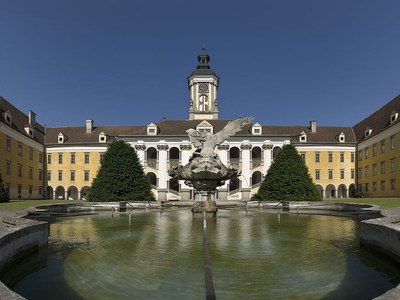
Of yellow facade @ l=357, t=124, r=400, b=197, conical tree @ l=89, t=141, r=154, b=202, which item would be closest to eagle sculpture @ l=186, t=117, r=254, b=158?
conical tree @ l=89, t=141, r=154, b=202

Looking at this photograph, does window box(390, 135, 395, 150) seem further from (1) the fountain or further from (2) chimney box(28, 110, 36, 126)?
(2) chimney box(28, 110, 36, 126)

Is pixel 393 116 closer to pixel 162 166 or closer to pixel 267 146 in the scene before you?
pixel 267 146

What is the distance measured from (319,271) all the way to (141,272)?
12.0 feet

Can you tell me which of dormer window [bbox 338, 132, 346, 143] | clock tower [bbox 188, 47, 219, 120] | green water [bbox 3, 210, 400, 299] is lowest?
green water [bbox 3, 210, 400, 299]

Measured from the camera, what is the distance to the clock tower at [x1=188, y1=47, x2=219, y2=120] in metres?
77.1

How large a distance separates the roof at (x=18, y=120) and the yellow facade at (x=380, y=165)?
6045 cm

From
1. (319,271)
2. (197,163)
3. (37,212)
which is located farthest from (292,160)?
(319,271)

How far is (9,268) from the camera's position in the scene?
6.41 metres

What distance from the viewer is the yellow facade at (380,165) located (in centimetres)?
4753

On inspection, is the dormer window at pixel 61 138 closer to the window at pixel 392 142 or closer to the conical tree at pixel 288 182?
the conical tree at pixel 288 182

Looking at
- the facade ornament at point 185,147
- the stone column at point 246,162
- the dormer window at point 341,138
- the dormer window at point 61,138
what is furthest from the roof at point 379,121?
the dormer window at point 61,138

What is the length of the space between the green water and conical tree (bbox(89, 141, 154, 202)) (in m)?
26.1

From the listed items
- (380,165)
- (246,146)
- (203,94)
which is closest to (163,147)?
(246,146)

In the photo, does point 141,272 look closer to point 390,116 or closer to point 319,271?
point 319,271
